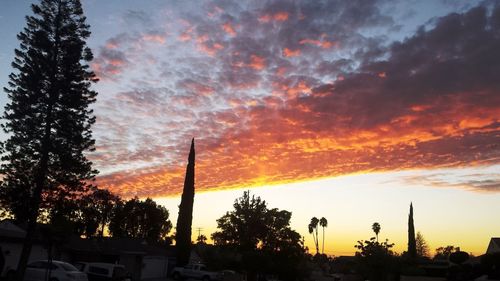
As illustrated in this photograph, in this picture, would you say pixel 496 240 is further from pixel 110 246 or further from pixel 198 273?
pixel 110 246

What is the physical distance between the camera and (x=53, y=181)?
Answer: 30.2m

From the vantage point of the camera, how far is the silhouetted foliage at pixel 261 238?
40.0m

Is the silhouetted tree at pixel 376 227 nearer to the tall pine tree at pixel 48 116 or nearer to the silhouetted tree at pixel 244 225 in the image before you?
the silhouetted tree at pixel 244 225

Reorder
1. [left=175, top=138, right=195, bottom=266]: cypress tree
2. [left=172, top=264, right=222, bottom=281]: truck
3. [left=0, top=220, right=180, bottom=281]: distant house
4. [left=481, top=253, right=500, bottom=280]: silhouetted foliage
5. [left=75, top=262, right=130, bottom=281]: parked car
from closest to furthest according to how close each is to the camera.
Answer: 1. [left=481, top=253, right=500, bottom=280]: silhouetted foliage
2. [left=75, top=262, right=130, bottom=281]: parked car
3. [left=0, top=220, right=180, bottom=281]: distant house
4. [left=172, top=264, right=222, bottom=281]: truck
5. [left=175, top=138, right=195, bottom=266]: cypress tree

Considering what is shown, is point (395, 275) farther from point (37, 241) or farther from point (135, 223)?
point (135, 223)

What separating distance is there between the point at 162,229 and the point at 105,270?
75.2m

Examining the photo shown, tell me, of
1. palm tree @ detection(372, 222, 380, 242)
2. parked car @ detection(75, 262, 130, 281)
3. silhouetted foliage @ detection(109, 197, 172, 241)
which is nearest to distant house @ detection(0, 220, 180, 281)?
parked car @ detection(75, 262, 130, 281)

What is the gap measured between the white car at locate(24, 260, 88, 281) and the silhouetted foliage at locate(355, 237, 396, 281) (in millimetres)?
24847

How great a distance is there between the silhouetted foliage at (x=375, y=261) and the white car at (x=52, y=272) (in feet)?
81.5

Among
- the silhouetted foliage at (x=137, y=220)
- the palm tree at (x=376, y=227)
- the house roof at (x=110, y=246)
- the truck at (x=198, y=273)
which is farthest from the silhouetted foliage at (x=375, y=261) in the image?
the palm tree at (x=376, y=227)

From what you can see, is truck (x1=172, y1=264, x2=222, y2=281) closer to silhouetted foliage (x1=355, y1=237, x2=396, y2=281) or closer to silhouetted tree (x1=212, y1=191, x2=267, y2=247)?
silhouetted tree (x1=212, y1=191, x2=267, y2=247)

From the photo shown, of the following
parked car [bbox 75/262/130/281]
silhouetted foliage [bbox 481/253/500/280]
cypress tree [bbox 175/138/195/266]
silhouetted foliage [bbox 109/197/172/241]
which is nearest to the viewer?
silhouetted foliage [bbox 481/253/500/280]

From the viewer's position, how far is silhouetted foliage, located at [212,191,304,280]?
1576 inches

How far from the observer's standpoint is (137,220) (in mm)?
95625
